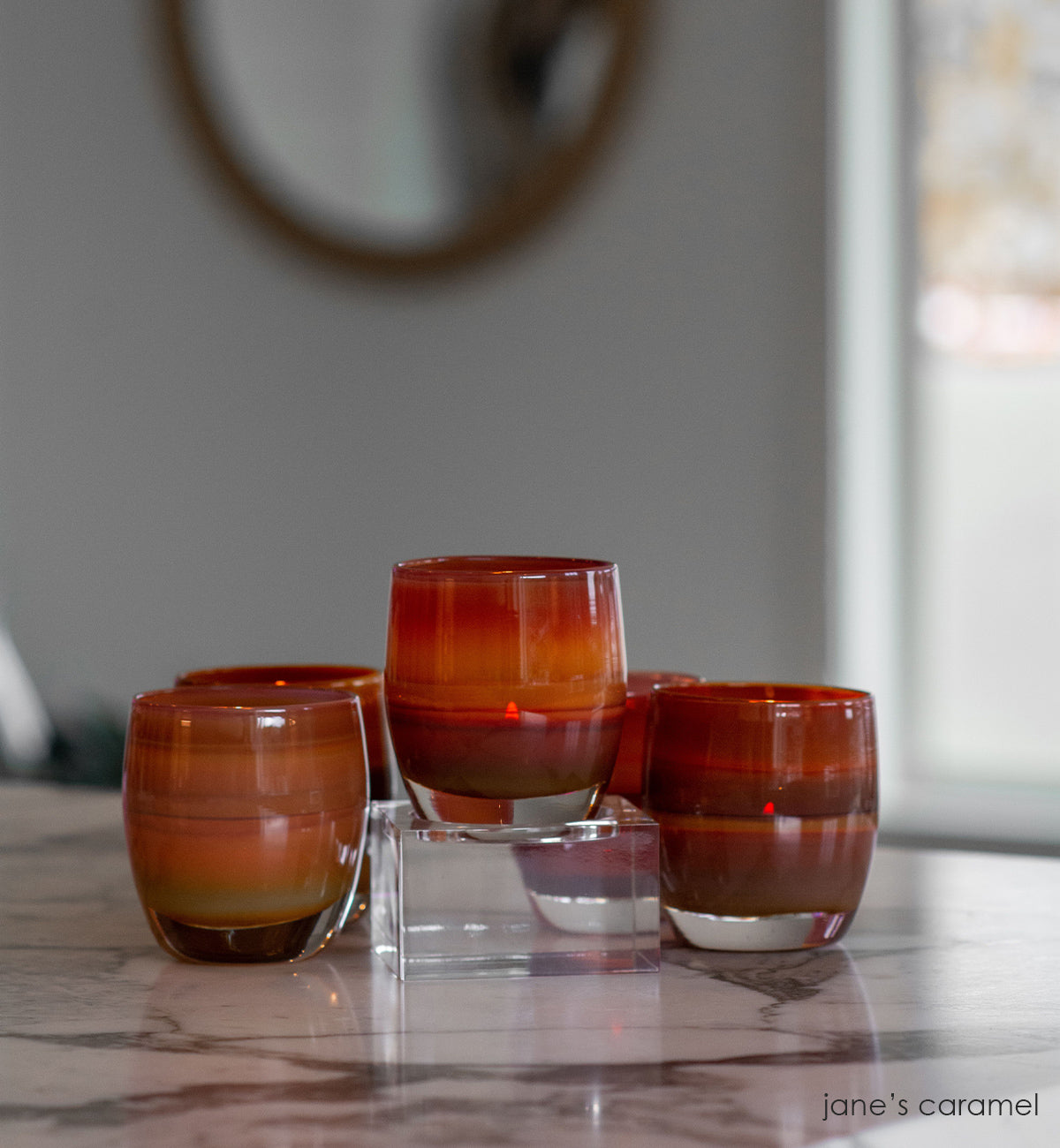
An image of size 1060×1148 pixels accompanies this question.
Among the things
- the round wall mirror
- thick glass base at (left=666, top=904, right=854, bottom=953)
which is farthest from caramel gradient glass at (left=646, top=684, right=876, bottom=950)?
the round wall mirror

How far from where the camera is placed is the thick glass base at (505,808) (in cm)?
66

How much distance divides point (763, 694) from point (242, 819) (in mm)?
268

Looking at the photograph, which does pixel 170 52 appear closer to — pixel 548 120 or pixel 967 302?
pixel 548 120

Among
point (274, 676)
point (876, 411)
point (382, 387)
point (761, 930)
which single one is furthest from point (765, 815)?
point (382, 387)

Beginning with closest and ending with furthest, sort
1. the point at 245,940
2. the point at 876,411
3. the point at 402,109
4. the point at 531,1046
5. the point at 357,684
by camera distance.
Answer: the point at 531,1046, the point at 245,940, the point at 357,684, the point at 876,411, the point at 402,109

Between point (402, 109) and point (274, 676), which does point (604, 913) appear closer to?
point (274, 676)

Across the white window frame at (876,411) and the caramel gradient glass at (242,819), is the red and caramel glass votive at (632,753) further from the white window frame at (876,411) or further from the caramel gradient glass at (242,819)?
the white window frame at (876,411)

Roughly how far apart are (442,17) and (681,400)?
77 cm

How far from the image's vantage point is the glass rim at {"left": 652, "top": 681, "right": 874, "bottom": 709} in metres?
0.68

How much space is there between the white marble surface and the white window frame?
155 centimetres

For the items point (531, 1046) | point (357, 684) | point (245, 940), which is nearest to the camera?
point (531, 1046)

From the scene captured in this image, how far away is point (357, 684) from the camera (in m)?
0.77

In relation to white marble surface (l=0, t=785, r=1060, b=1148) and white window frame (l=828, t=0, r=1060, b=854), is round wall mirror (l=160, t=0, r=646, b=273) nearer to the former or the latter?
white window frame (l=828, t=0, r=1060, b=854)

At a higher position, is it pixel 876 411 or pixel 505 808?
pixel 876 411
